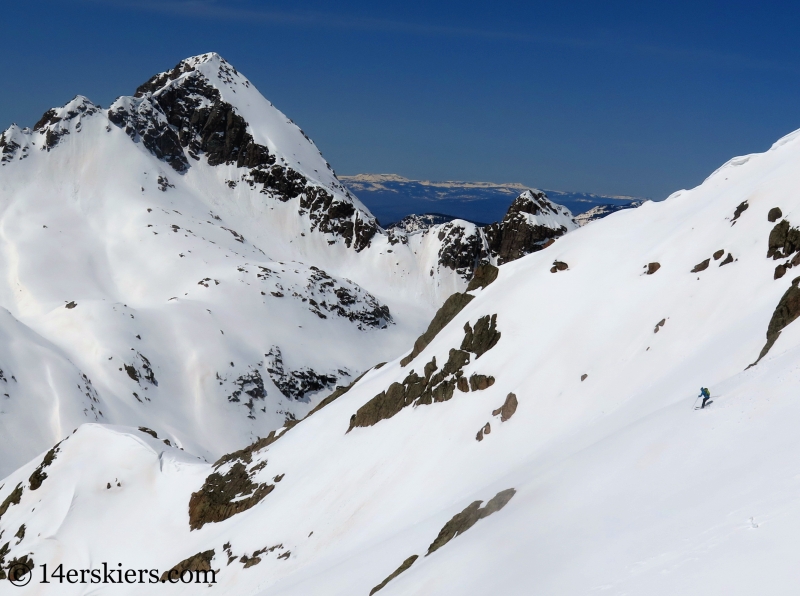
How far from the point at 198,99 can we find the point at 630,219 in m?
171

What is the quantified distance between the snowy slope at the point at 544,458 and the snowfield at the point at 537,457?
12 centimetres

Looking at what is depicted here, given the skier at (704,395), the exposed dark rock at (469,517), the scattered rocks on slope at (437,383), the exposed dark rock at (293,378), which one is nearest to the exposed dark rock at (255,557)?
the scattered rocks on slope at (437,383)

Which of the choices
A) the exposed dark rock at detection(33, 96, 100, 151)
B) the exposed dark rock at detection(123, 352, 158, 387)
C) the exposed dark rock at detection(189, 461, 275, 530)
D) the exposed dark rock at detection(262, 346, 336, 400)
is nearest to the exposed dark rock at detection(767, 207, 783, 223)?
the exposed dark rock at detection(189, 461, 275, 530)

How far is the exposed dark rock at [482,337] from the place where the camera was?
149 ft

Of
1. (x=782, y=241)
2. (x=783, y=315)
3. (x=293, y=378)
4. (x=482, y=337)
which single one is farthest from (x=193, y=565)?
(x=293, y=378)

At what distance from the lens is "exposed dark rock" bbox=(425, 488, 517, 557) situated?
2408 centimetres

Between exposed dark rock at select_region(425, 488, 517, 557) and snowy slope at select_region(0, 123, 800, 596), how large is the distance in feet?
0.42

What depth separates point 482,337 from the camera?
4597cm

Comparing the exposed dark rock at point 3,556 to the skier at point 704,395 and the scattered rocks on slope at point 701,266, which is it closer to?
the skier at point 704,395

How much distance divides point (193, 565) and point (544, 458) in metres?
27.1

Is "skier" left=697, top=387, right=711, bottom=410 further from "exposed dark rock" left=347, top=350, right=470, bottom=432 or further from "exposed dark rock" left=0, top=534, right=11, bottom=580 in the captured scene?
"exposed dark rock" left=0, top=534, right=11, bottom=580

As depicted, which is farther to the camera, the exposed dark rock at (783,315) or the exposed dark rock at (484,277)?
the exposed dark rock at (484,277)

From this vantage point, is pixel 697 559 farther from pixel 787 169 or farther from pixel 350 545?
pixel 787 169

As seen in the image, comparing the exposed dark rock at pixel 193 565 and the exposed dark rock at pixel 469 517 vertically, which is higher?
the exposed dark rock at pixel 193 565
